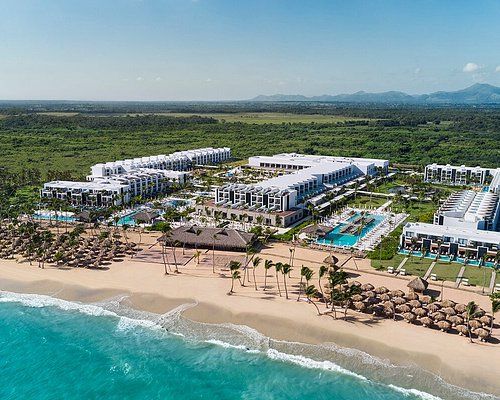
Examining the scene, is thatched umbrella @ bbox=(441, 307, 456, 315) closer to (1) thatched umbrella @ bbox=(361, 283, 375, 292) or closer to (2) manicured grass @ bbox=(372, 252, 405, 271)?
(1) thatched umbrella @ bbox=(361, 283, 375, 292)

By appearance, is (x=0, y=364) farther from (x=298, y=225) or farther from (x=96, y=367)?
(x=298, y=225)

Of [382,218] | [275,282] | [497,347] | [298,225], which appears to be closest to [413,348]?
[497,347]

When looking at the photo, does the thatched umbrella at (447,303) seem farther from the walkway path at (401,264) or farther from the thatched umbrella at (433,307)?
the walkway path at (401,264)

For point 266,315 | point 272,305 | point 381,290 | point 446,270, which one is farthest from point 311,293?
point 446,270

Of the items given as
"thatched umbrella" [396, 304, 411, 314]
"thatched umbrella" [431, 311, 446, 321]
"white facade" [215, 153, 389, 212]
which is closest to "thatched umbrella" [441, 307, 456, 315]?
"thatched umbrella" [431, 311, 446, 321]

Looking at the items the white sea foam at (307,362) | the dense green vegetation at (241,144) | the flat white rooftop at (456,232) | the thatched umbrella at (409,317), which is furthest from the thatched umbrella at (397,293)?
the dense green vegetation at (241,144)

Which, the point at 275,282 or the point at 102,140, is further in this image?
the point at 102,140
